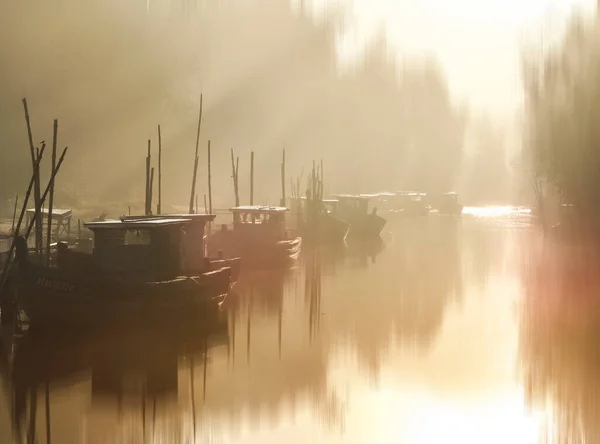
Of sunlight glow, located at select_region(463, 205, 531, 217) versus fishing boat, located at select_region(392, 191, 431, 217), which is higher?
fishing boat, located at select_region(392, 191, 431, 217)

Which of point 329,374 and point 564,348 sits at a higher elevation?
point 564,348

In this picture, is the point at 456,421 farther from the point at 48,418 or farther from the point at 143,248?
the point at 143,248

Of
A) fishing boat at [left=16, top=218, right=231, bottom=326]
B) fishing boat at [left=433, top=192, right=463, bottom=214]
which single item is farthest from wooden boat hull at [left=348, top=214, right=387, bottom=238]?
fishing boat at [left=433, top=192, right=463, bottom=214]

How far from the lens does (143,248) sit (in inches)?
954

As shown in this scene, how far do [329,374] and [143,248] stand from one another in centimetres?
777

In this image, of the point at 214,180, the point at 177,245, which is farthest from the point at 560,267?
the point at 214,180

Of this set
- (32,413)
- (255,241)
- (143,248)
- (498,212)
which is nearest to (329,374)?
(32,413)

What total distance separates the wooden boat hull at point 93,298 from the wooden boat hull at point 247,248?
15974 mm

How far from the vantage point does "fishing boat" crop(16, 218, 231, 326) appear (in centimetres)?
2158

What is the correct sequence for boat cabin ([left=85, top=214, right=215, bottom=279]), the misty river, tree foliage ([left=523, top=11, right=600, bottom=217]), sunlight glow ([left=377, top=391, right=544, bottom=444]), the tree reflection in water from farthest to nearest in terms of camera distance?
tree foliage ([left=523, top=11, right=600, bottom=217])
boat cabin ([left=85, top=214, right=215, bottom=279])
the tree reflection in water
the misty river
sunlight glow ([left=377, top=391, right=544, bottom=444])

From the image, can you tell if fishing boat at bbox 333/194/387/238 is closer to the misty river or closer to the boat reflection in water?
the misty river

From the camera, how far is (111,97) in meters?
55.0

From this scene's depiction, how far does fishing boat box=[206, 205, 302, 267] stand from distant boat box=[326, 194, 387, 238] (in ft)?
79.9

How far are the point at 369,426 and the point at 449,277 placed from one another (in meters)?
23.4
